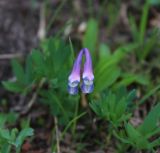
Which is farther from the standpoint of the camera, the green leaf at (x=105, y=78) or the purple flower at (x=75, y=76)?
the green leaf at (x=105, y=78)

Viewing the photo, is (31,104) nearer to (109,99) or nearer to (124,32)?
(109,99)

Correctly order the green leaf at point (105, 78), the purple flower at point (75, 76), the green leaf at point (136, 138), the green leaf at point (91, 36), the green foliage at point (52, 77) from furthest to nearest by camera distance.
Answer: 1. the green leaf at point (91, 36)
2. the green leaf at point (105, 78)
3. the green foliage at point (52, 77)
4. the purple flower at point (75, 76)
5. the green leaf at point (136, 138)

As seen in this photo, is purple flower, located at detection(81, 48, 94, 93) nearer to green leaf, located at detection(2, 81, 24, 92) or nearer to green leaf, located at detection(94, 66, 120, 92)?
green leaf, located at detection(94, 66, 120, 92)

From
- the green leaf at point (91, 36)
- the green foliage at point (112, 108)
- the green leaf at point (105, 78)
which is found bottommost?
the green foliage at point (112, 108)

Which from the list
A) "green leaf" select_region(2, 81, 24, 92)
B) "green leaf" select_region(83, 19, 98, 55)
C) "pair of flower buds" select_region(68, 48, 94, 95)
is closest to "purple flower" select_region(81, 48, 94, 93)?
"pair of flower buds" select_region(68, 48, 94, 95)

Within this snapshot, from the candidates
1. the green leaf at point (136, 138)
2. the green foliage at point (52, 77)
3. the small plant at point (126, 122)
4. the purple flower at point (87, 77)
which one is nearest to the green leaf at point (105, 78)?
the green foliage at point (52, 77)

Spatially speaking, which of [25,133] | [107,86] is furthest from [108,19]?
[25,133]

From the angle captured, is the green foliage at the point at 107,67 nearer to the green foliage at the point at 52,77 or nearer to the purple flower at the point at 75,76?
the green foliage at the point at 52,77

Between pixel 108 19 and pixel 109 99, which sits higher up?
pixel 108 19
